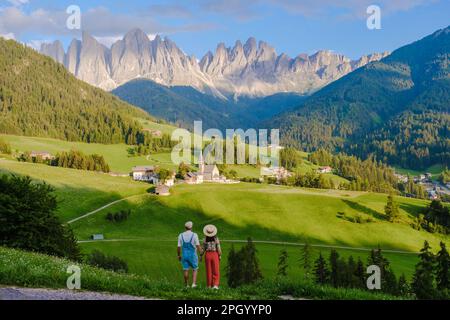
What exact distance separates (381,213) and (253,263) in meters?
74.8

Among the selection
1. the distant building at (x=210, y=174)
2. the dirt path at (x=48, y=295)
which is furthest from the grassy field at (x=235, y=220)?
the dirt path at (x=48, y=295)

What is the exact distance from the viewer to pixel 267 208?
134375 mm

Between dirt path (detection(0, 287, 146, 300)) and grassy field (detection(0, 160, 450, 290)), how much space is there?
66.0 m

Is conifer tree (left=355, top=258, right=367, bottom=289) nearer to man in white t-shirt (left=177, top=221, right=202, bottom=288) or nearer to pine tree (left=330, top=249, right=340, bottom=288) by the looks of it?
pine tree (left=330, top=249, right=340, bottom=288)

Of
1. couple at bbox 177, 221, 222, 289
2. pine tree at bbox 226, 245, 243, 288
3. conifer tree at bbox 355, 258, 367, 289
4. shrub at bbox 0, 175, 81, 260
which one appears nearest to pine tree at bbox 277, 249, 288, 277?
pine tree at bbox 226, 245, 243, 288

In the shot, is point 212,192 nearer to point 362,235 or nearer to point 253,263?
point 362,235

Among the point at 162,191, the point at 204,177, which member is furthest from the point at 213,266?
the point at 204,177

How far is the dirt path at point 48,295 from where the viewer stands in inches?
657

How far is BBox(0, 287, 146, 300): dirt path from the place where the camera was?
1668 cm

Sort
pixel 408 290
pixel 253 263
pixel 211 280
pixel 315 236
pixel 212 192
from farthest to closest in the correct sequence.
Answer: pixel 212 192, pixel 315 236, pixel 253 263, pixel 408 290, pixel 211 280

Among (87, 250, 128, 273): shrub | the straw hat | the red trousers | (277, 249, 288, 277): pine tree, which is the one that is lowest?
(277, 249, 288, 277): pine tree

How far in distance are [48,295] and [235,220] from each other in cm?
10816

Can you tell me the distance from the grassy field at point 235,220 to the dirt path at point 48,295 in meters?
A: 66.0

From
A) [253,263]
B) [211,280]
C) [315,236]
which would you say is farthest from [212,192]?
[211,280]
